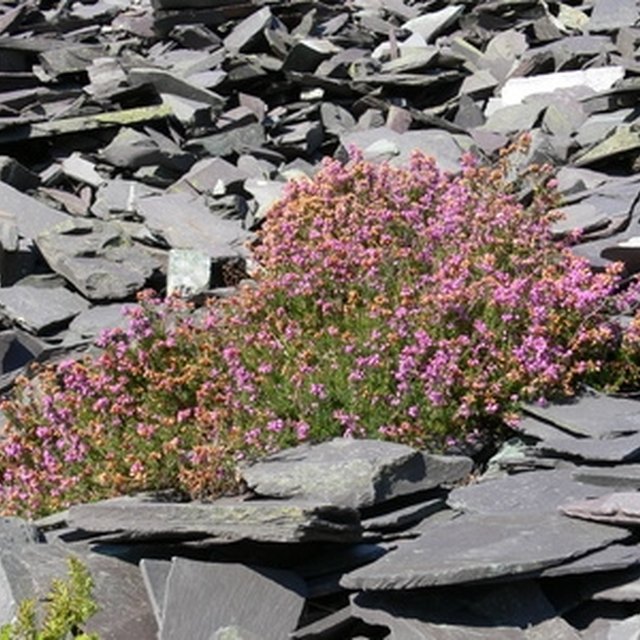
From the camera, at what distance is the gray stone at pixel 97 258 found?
953cm

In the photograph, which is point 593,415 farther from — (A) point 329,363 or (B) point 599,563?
(B) point 599,563

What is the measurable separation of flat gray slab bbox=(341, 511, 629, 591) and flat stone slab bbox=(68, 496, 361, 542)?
0.67 ft

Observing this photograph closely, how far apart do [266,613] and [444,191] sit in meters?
4.17

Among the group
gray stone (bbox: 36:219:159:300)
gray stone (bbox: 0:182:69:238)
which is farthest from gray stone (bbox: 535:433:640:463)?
gray stone (bbox: 0:182:69:238)

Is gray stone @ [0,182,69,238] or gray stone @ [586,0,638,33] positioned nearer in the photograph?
gray stone @ [0,182,69,238]

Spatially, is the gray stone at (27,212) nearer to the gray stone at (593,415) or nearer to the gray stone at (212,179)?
the gray stone at (212,179)

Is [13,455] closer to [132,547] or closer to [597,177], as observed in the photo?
[132,547]

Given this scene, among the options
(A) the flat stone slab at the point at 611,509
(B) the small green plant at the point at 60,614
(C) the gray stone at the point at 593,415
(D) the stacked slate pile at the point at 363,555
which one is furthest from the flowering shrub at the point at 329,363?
(B) the small green plant at the point at 60,614

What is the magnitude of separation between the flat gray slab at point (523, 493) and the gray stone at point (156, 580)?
1.21 m

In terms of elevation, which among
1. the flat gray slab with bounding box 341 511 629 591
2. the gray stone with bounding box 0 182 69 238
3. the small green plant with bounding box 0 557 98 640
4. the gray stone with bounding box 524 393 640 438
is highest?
the small green plant with bounding box 0 557 98 640

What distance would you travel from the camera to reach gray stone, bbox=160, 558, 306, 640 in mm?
4633

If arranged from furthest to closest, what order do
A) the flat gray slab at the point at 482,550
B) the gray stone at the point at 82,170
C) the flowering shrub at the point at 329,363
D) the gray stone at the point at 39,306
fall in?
the gray stone at the point at 82,170 < the gray stone at the point at 39,306 < the flowering shrub at the point at 329,363 < the flat gray slab at the point at 482,550

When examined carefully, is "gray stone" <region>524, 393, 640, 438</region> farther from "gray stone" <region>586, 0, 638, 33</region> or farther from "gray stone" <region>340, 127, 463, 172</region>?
"gray stone" <region>586, 0, 638, 33</region>

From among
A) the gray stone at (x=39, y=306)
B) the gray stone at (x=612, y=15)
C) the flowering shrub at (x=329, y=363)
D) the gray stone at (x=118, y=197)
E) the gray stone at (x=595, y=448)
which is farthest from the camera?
the gray stone at (x=612, y=15)
